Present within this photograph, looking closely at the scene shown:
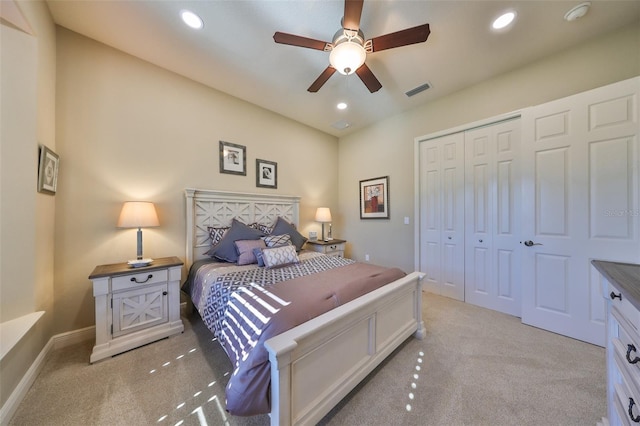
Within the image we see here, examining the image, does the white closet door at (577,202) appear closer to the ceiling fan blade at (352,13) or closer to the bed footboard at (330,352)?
the bed footboard at (330,352)

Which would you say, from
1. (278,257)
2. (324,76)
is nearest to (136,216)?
(278,257)

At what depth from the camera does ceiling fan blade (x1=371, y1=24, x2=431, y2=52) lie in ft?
5.51

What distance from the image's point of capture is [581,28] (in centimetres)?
209

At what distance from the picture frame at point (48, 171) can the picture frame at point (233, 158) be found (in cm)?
155

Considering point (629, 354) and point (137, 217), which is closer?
point (629, 354)

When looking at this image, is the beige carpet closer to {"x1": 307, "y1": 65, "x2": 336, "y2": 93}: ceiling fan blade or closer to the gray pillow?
the gray pillow

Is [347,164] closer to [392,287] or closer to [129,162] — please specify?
[392,287]

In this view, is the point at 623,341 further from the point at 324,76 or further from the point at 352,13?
the point at 324,76

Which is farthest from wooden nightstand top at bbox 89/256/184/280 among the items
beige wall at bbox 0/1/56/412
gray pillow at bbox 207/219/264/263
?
gray pillow at bbox 207/219/264/263

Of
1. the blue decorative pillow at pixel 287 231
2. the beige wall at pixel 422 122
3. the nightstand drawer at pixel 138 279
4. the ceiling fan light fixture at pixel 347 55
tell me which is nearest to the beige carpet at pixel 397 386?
the nightstand drawer at pixel 138 279

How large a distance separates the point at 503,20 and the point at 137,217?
4.00 metres

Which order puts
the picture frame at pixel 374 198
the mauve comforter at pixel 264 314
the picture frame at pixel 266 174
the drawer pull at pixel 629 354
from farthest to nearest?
the picture frame at pixel 374 198 → the picture frame at pixel 266 174 → the mauve comforter at pixel 264 314 → the drawer pull at pixel 629 354

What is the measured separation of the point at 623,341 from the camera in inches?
39.7

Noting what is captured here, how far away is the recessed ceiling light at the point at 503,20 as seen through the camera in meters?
1.94
